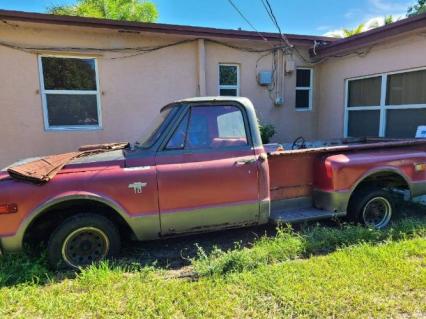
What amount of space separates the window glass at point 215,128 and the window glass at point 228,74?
495 centimetres

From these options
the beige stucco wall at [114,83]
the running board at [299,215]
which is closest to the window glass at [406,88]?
the beige stucco wall at [114,83]

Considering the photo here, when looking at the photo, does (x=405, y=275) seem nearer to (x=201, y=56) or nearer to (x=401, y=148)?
(x=401, y=148)

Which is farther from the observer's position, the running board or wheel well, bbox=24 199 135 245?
the running board

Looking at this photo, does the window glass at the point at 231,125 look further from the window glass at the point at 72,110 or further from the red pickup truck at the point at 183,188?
the window glass at the point at 72,110

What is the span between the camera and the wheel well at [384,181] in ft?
16.3

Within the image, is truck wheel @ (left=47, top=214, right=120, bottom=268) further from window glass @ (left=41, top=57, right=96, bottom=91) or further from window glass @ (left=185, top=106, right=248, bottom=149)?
window glass @ (left=41, top=57, right=96, bottom=91)

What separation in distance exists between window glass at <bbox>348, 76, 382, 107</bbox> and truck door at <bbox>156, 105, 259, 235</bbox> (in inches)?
214

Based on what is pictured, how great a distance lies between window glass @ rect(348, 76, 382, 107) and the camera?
26.9 ft

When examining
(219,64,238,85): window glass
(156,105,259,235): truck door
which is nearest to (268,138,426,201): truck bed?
(156,105,259,235): truck door

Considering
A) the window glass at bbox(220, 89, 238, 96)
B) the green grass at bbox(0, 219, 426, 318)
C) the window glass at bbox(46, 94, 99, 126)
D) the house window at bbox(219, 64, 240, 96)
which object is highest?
the house window at bbox(219, 64, 240, 96)

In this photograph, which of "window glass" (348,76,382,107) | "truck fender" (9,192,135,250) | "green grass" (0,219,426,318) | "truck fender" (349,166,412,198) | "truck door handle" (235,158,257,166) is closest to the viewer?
"green grass" (0,219,426,318)

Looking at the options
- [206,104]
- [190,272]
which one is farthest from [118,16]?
[190,272]

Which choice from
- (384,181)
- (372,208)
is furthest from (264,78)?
(372,208)

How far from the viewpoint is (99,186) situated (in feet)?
12.0
